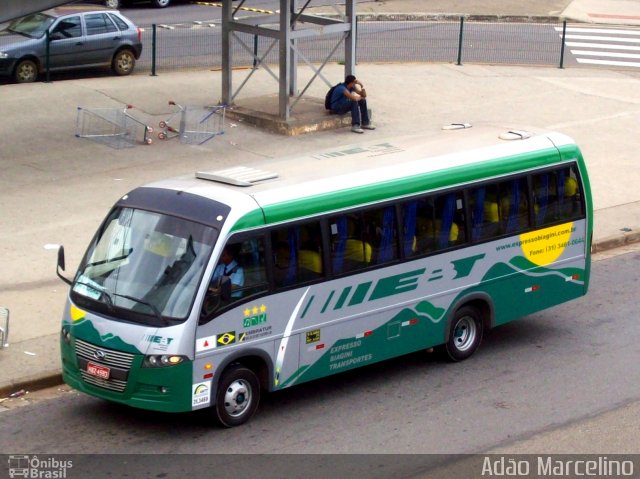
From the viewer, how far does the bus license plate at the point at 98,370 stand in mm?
10453

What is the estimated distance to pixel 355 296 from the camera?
11.6 m

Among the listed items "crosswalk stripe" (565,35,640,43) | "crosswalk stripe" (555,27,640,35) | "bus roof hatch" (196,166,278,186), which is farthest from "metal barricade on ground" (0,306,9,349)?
"crosswalk stripe" (555,27,640,35)

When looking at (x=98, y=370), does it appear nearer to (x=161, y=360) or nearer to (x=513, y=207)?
(x=161, y=360)

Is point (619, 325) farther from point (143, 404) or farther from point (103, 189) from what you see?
point (103, 189)

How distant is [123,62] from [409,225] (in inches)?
658

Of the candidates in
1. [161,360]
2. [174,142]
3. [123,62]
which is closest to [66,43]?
[123,62]

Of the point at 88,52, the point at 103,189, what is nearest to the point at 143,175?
the point at 103,189

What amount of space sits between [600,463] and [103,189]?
35.0 ft

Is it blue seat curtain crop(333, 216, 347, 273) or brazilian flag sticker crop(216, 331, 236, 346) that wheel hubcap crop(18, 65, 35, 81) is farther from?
brazilian flag sticker crop(216, 331, 236, 346)

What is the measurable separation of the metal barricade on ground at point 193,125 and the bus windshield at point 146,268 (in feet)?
35.8

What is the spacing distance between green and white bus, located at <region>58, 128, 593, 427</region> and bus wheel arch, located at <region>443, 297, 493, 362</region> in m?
0.02

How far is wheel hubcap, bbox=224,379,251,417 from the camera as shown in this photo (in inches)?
424

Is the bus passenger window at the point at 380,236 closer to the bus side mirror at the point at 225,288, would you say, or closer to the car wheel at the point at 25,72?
the bus side mirror at the point at 225,288

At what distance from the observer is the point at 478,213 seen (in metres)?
12.7
